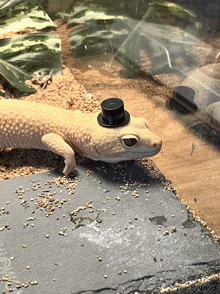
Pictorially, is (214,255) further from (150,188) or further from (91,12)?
(91,12)

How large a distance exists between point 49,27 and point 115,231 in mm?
2726

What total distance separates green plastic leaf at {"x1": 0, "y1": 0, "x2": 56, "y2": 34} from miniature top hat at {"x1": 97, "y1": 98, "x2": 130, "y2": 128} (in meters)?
1.90

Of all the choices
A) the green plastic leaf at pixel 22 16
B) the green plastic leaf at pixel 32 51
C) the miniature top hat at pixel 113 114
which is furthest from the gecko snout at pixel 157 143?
the green plastic leaf at pixel 22 16

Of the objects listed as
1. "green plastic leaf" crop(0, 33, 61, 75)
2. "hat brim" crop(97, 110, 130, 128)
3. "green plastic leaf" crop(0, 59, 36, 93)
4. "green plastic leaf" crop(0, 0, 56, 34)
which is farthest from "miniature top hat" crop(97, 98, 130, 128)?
"green plastic leaf" crop(0, 0, 56, 34)

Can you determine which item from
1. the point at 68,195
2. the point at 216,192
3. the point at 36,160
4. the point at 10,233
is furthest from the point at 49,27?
the point at 216,192

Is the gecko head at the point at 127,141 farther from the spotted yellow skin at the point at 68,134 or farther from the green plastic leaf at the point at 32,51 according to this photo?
the green plastic leaf at the point at 32,51

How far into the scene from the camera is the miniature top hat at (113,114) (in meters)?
2.07

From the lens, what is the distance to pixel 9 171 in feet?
7.84

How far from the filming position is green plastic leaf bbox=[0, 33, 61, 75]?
330 centimetres

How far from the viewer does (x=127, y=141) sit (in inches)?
82.1

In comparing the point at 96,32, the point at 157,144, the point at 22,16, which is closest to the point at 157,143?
the point at 157,144

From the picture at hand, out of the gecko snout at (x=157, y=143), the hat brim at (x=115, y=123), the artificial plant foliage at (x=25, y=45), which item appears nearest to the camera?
the gecko snout at (x=157, y=143)

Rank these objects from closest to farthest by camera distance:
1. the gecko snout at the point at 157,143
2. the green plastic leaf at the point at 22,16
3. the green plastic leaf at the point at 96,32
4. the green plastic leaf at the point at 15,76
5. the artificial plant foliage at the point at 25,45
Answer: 1. the gecko snout at the point at 157,143
2. the green plastic leaf at the point at 96,32
3. the green plastic leaf at the point at 15,76
4. the artificial plant foliage at the point at 25,45
5. the green plastic leaf at the point at 22,16

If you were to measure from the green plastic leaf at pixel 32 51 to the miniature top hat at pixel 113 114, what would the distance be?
1564 millimetres
